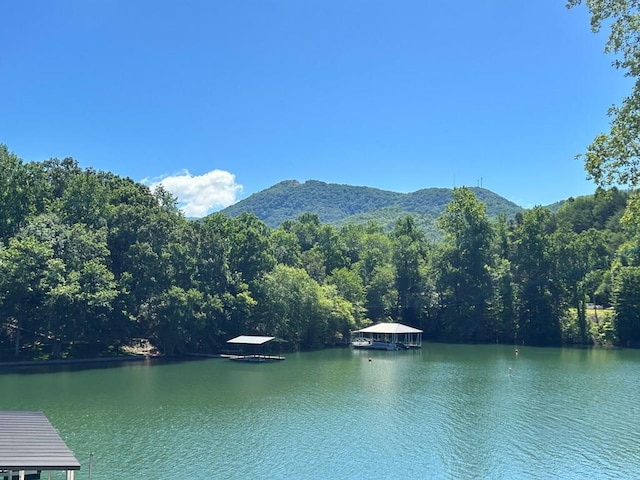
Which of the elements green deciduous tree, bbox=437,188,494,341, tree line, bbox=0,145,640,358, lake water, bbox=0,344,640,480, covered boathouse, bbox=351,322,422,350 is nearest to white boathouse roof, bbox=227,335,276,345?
lake water, bbox=0,344,640,480

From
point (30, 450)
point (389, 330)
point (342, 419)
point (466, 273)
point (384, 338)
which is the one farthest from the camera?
point (466, 273)

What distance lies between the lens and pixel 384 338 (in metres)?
65.0

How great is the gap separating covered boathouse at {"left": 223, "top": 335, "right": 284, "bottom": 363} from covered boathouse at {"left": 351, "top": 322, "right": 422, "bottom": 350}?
11.8 metres

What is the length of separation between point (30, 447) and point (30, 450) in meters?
0.33

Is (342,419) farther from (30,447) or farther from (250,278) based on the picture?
(250,278)

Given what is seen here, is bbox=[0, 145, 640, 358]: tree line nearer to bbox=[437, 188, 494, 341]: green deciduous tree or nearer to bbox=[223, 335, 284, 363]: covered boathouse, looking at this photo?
bbox=[437, 188, 494, 341]: green deciduous tree

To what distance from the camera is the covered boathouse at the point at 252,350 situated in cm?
4944

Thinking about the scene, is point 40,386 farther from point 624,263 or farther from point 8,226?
point 624,263

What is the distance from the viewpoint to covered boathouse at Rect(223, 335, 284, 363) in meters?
49.4

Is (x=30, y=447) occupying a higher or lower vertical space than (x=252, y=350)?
higher

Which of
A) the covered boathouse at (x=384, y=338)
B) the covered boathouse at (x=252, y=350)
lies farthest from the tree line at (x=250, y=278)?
the covered boathouse at (x=252, y=350)

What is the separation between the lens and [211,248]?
5603cm

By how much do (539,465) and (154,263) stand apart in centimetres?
3818

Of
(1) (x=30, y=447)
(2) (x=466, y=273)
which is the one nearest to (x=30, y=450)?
(1) (x=30, y=447)
